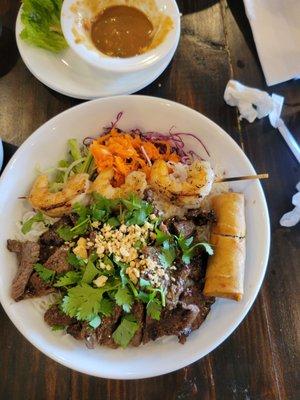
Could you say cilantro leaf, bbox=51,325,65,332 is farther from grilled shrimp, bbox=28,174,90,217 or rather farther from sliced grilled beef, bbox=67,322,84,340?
grilled shrimp, bbox=28,174,90,217

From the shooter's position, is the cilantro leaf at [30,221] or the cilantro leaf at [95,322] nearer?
the cilantro leaf at [95,322]

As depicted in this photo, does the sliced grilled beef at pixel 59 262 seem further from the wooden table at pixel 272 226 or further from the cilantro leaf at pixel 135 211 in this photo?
the wooden table at pixel 272 226

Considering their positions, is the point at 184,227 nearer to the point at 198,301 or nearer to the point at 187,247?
the point at 187,247

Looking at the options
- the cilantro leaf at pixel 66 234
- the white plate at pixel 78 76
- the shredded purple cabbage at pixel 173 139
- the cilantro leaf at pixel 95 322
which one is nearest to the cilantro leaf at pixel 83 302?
the cilantro leaf at pixel 95 322

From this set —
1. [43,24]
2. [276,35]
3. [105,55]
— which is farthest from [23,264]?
[276,35]

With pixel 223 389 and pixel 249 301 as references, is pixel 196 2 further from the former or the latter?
pixel 223 389

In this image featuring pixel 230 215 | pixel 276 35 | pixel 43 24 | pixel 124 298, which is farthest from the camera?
pixel 276 35
